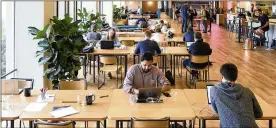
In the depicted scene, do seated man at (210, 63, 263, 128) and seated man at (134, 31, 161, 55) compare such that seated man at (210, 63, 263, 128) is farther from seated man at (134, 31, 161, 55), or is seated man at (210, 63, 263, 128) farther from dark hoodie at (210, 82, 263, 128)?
seated man at (134, 31, 161, 55)

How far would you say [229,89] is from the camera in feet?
11.2

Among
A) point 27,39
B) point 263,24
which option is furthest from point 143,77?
point 263,24

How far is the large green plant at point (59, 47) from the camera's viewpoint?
217 inches

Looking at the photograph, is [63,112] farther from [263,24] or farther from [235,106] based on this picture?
[263,24]

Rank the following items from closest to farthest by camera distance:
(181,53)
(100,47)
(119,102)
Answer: (119,102) → (181,53) → (100,47)

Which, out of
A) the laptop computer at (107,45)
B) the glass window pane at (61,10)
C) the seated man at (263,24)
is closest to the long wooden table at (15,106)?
the glass window pane at (61,10)

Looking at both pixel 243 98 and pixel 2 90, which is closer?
pixel 243 98

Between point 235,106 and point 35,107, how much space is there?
75.3 inches

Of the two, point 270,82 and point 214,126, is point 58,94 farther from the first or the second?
point 270,82

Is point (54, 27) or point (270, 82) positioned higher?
point (54, 27)

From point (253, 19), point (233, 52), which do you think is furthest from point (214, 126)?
point (253, 19)

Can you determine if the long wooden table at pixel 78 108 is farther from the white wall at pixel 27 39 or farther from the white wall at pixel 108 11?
the white wall at pixel 108 11

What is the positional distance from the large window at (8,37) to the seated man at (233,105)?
3.39m

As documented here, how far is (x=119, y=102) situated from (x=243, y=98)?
1262 mm
